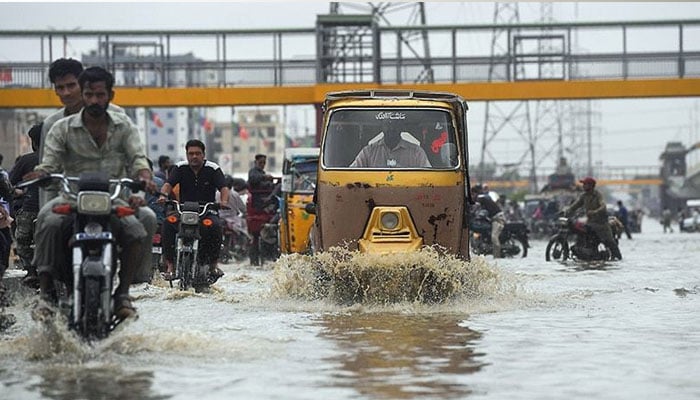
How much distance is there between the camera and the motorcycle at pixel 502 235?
27656 mm

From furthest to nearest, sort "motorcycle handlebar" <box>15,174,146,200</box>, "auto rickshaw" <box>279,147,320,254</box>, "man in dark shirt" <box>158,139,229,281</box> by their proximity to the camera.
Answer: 1. "auto rickshaw" <box>279,147,320,254</box>
2. "man in dark shirt" <box>158,139,229,281</box>
3. "motorcycle handlebar" <box>15,174,146,200</box>

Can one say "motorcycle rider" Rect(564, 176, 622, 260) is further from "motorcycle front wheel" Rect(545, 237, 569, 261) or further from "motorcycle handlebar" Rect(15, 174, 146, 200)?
"motorcycle handlebar" Rect(15, 174, 146, 200)

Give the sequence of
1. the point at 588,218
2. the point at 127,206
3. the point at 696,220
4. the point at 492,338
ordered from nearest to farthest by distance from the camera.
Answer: the point at 127,206
the point at 492,338
the point at 588,218
the point at 696,220

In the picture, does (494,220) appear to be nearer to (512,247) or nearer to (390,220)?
(512,247)

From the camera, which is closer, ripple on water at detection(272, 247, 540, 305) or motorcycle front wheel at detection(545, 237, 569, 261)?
ripple on water at detection(272, 247, 540, 305)

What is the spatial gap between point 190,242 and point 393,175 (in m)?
2.15

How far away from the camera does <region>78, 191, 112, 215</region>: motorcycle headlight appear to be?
8.05 metres

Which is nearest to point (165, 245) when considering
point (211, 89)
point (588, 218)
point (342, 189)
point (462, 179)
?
point (342, 189)

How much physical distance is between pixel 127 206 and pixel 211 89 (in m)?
28.0

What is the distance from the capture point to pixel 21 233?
40.7 ft

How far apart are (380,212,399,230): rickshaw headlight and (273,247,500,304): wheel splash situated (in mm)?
431

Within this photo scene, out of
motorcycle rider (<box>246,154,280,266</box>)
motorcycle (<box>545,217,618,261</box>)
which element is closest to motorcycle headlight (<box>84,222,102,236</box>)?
motorcycle rider (<box>246,154,280,266</box>)

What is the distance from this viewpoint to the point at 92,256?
8141mm

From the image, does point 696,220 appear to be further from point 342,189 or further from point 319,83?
point 342,189
